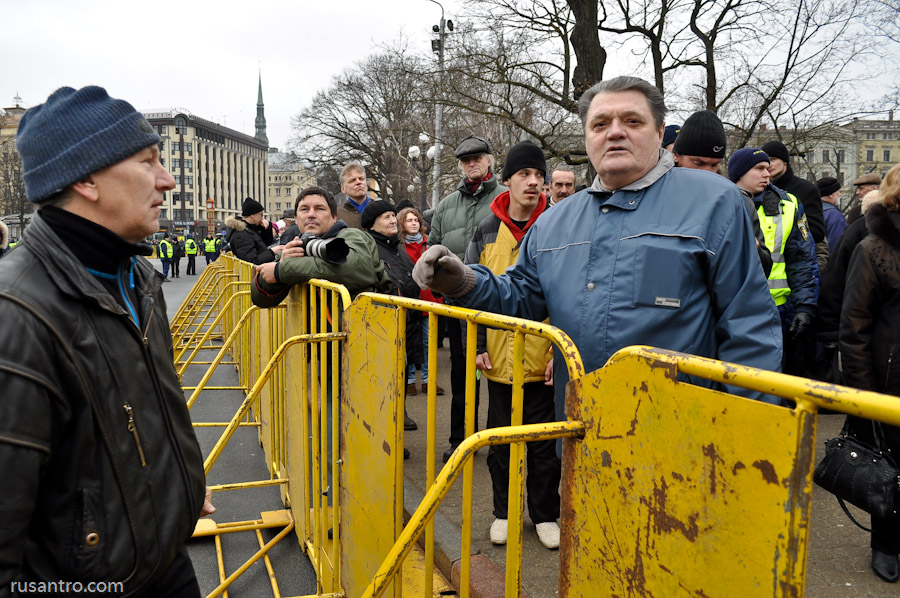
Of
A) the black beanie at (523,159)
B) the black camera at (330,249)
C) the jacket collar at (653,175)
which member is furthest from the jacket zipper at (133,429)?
the black beanie at (523,159)

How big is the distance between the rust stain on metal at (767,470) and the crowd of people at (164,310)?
1.06m

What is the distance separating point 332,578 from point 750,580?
8.11 ft

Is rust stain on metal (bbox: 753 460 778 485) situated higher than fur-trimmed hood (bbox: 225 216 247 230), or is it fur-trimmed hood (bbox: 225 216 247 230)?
fur-trimmed hood (bbox: 225 216 247 230)

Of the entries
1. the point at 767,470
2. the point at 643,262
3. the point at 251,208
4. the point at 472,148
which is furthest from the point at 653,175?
the point at 251,208

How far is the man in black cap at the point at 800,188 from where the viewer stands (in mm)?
5129

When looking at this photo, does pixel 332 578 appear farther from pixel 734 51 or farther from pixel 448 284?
pixel 734 51

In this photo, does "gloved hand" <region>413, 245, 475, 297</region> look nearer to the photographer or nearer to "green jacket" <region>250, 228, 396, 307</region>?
the photographer

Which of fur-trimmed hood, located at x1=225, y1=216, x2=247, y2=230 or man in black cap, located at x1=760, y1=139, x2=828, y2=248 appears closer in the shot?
man in black cap, located at x1=760, y1=139, x2=828, y2=248

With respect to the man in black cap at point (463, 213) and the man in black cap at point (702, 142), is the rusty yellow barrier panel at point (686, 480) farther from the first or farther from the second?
the man in black cap at point (463, 213)

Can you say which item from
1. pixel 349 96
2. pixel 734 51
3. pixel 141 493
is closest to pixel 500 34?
pixel 734 51

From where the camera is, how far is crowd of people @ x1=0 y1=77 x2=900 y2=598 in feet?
4.83

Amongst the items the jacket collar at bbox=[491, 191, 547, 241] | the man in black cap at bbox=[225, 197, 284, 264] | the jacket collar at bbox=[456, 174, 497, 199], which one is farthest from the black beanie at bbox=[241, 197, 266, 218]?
the jacket collar at bbox=[491, 191, 547, 241]

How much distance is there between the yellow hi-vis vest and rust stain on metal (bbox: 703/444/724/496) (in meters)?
3.10

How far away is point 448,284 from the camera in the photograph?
7.45ft
